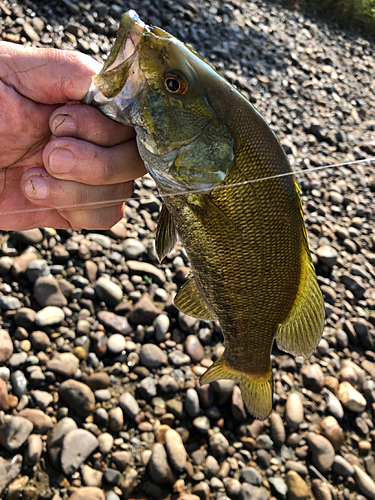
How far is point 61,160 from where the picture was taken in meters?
1.90

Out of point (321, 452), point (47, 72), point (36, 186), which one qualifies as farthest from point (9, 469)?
point (321, 452)

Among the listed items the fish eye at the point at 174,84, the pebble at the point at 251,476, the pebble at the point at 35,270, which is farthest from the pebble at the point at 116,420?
the fish eye at the point at 174,84

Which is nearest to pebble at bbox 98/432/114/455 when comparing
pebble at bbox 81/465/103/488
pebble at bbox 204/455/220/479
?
pebble at bbox 81/465/103/488

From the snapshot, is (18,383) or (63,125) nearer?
(63,125)

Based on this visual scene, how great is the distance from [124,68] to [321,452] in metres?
3.64

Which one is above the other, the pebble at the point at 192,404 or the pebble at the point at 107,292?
the pebble at the point at 107,292

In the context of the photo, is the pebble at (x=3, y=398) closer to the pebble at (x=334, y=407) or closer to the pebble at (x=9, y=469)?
the pebble at (x=9, y=469)

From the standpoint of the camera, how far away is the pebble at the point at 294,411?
12.9 feet

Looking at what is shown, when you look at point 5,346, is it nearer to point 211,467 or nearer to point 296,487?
point 211,467

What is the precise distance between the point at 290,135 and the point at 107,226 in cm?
632

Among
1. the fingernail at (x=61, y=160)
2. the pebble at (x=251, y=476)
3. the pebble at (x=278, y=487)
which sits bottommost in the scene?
the pebble at (x=278, y=487)

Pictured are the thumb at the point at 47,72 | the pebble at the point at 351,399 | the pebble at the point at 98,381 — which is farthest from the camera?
the pebble at the point at 351,399

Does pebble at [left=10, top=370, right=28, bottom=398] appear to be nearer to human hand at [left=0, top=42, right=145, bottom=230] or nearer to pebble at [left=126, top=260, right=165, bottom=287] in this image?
pebble at [left=126, top=260, right=165, bottom=287]

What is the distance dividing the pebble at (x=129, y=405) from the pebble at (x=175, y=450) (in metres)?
0.31
